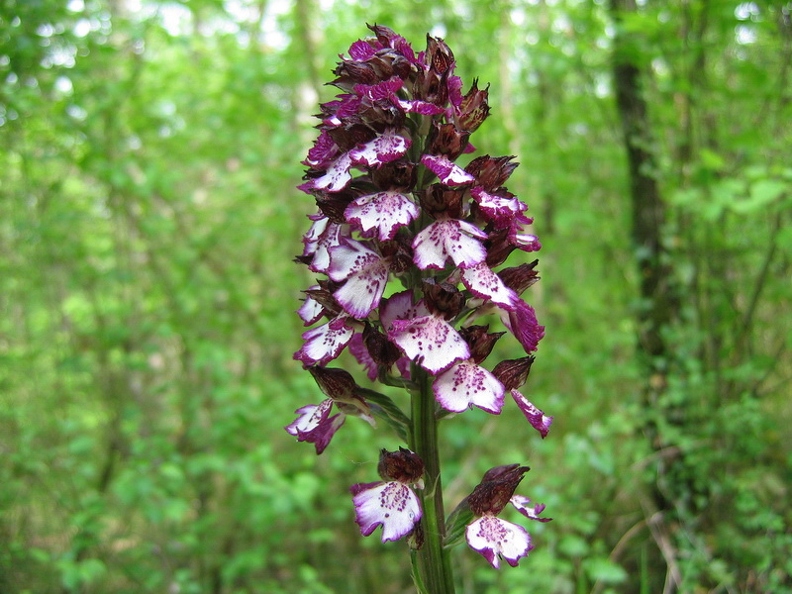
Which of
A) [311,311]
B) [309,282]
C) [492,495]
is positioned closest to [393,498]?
[492,495]

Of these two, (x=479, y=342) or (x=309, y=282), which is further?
(x=309, y=282)

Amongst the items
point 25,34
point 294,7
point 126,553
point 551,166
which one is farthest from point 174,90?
point 126,553

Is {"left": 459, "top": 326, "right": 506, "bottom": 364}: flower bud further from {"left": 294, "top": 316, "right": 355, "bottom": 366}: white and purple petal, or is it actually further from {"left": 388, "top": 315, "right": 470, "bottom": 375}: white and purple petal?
{"left": 294, "top": 316, "right": 355, "bottom": 366}: white and purple petal

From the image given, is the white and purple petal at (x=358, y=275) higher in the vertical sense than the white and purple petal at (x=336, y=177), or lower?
lower

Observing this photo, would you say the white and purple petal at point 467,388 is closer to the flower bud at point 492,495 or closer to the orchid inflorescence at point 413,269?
the orchid inflorescence at point 413,269

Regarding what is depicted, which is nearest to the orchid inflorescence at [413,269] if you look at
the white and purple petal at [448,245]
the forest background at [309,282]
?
the white and purple petal at [448,245]

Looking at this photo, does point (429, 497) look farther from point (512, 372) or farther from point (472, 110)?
point (472, 110)
